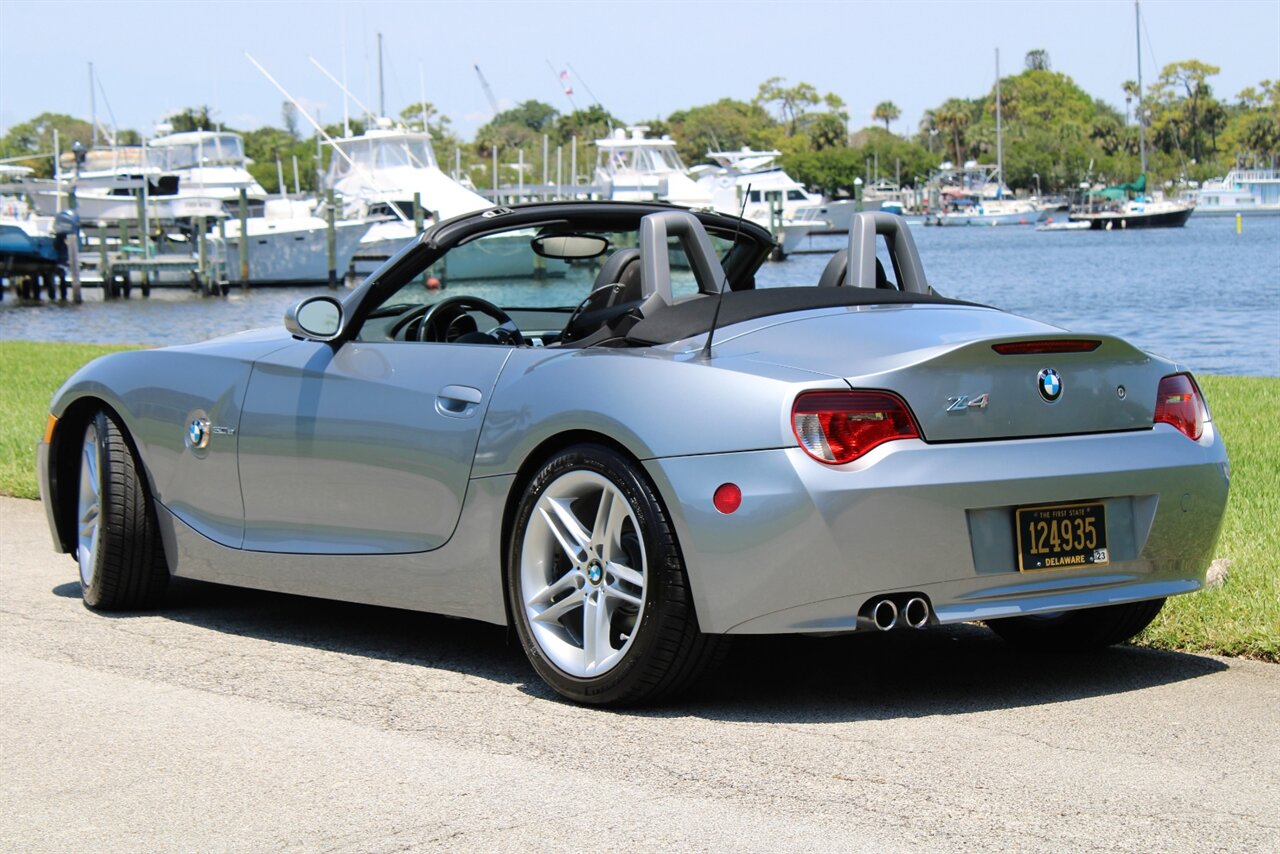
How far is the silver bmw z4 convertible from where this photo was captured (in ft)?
14.3

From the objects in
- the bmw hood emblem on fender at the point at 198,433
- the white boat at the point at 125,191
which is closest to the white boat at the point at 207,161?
the white boat at the point at 125,191

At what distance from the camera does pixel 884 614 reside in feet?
14.5

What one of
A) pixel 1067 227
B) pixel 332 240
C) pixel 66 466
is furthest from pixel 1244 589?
pixel 1067 227

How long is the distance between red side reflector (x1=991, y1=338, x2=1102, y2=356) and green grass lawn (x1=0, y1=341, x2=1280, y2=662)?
126 cm

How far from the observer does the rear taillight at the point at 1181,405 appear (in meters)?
4.89

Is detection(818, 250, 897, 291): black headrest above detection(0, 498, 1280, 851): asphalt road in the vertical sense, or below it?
above

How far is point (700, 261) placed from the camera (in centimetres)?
545

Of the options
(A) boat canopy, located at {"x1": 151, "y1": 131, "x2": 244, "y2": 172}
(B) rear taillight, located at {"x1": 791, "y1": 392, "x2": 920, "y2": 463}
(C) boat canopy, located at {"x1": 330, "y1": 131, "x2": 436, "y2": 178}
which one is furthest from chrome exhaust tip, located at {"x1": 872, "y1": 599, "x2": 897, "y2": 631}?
(A) boat canopy, located at {"x1": 151, "y1": 131, "x2": 244, "y2": 172}

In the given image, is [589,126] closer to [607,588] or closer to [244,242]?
Result: [244,242]

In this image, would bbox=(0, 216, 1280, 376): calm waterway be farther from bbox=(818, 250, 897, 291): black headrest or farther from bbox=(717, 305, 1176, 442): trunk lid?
bbox=(717, 305, 1176, 442): trunk lid

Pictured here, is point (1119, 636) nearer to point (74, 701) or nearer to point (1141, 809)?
point (1141, 809)

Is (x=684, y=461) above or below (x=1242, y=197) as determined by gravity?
below

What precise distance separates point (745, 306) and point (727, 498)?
834 mm

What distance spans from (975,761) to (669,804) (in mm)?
802
